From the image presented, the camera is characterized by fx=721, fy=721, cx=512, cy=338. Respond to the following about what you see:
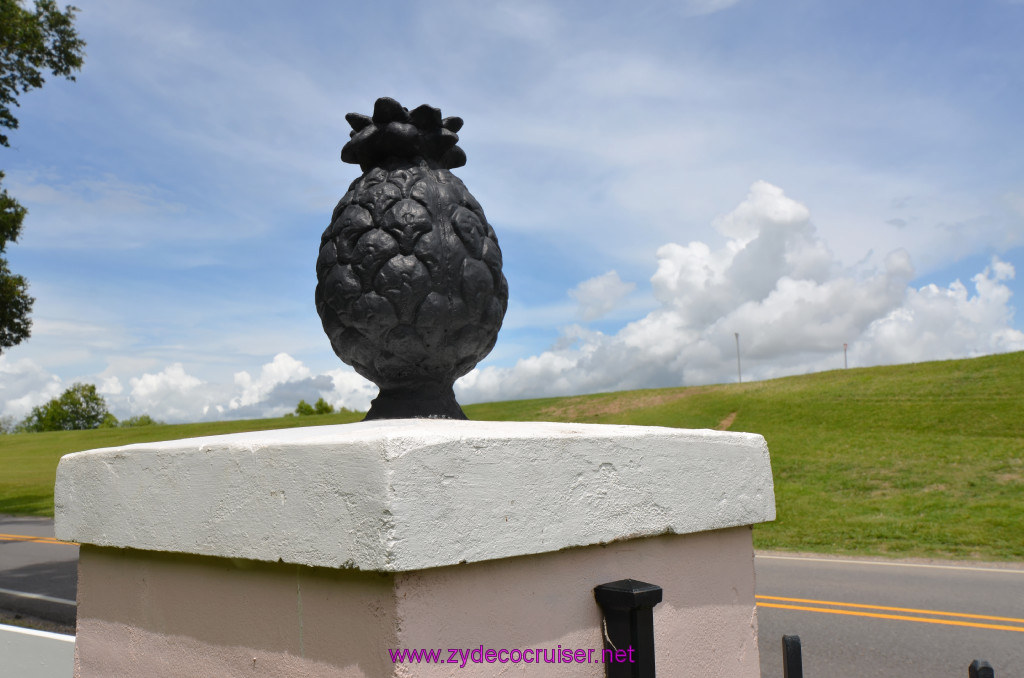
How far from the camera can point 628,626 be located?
1.86 m

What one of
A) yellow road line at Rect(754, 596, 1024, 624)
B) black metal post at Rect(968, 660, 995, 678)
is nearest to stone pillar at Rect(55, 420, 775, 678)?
black metal post at Rect(968, 660, 995, 678)

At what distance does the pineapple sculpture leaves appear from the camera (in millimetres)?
2715

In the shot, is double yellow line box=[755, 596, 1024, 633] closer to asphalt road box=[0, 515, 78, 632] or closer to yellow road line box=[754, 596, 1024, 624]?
yellow road line box=[754, 596, 1024, 624]

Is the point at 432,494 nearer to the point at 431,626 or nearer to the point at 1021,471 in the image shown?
the point at 431,626

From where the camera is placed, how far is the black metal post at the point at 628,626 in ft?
5.99

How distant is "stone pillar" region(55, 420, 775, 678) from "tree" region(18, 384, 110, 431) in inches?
3424

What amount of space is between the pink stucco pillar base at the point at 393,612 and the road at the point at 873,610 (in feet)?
13.0

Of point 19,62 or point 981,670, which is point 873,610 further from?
Answer: point 19,62

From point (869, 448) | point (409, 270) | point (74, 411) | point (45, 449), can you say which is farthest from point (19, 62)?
point (74, 411)

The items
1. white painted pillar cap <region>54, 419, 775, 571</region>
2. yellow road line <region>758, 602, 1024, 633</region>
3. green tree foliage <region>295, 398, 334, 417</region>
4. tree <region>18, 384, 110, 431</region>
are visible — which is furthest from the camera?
tree <region>18, 384, 110, 431</region>

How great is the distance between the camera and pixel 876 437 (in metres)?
20.7

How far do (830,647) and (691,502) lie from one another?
5.11 metres

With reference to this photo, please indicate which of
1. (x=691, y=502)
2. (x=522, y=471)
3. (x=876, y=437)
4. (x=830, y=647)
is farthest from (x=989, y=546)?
(x=522, y=471)

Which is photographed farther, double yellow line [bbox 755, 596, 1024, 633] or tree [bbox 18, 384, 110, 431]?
tree [bbox 18, 384, 110, 431]
